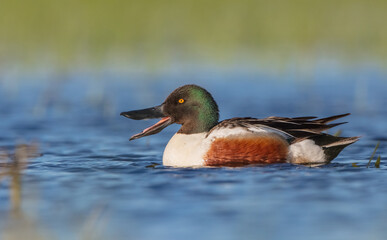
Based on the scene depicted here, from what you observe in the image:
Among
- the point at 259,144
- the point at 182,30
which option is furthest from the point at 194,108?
the point at 182,30

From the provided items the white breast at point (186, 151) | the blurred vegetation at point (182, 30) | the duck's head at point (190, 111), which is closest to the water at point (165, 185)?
the white breast at point (186, 151)

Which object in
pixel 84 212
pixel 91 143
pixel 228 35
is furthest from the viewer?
pixel 228 35

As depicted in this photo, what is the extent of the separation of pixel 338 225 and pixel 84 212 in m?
1.68

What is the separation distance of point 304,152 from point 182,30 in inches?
376

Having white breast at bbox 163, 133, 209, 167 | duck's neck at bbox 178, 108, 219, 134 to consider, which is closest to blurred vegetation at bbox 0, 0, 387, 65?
duck's neck at bbox 178, 108, 219, 134

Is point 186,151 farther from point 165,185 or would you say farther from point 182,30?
point 182,30

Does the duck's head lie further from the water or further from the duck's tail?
the duck's tail

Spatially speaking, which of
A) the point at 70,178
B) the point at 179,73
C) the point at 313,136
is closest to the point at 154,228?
the point at 70,178

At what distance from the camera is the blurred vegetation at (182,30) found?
15141 mm

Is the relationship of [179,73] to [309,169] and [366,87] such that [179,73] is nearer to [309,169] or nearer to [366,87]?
[366,87]

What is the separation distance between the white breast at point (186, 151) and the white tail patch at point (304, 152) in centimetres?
79

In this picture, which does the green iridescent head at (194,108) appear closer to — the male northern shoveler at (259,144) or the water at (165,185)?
the male northern shoveler at (259,144)

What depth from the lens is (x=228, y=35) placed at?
1630cm

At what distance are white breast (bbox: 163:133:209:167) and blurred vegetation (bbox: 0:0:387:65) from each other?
718 cm
